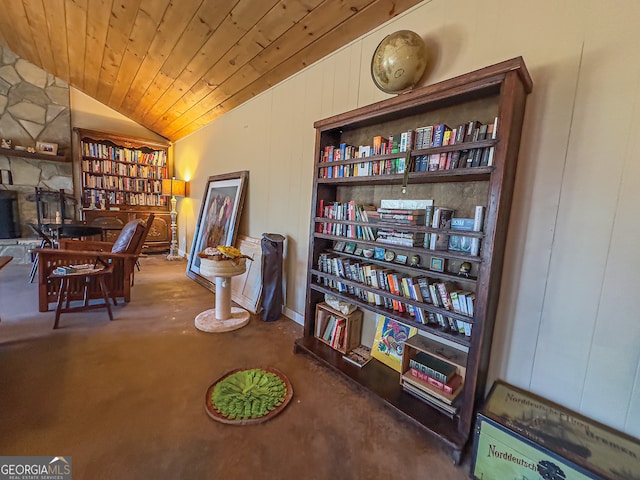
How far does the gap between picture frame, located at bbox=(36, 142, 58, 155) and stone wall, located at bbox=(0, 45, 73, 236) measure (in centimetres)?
13

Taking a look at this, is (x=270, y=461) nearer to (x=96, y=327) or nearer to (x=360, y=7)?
(x=96, y=327)

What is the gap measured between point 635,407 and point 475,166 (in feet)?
3.98

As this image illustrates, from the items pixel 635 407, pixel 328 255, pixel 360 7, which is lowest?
pixel 635 407

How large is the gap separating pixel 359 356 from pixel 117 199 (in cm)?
567

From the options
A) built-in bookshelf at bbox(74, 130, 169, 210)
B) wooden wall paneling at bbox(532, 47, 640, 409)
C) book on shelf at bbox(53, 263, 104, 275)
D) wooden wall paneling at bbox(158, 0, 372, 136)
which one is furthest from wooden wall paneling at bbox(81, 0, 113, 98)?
wooden wall paneling at bbox(532, 47, 640, 409)

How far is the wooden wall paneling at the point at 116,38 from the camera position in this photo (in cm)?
242

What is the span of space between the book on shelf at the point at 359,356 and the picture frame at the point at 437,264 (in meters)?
0.82

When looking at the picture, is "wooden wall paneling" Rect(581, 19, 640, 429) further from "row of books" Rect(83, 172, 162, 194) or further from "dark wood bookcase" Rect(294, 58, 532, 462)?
"row of books" Rect(83, 172, 162, 194)

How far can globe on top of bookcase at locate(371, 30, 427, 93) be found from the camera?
1479mm

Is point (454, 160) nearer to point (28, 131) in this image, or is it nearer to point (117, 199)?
point (117, 199)

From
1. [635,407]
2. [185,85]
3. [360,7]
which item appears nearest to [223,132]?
[185,85]

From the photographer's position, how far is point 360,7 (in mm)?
1765

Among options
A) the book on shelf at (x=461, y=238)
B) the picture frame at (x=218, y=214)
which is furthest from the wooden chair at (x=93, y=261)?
the book on shelf at (x=461, y=238)

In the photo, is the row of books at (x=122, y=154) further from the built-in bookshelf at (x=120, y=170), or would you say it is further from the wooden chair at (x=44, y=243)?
the wooden chair at (x=44, y=243)
